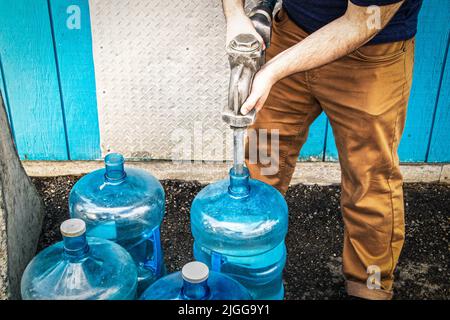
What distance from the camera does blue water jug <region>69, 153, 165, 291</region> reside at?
189cm

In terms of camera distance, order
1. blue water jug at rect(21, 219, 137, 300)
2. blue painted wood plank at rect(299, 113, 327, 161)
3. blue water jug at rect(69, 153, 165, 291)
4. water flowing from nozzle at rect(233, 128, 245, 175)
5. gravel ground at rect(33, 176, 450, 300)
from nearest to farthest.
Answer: blue water jug at rect(21, 219, 137, 300) < water flowing from nozzle at rect(233, 128, 245, 175) < blue water jug at rect(69, 153, 165, 291) < gravel ground at rect(33, 176, 450, 300) < blue painted wood plank at rect(299, 113, 327, 161)

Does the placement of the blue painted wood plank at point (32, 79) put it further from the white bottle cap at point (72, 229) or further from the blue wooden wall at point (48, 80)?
the white bottle cap at point (72, 229)

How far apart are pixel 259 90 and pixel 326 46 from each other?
0.96 ft

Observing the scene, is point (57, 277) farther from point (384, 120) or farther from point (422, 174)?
point (422, 174)

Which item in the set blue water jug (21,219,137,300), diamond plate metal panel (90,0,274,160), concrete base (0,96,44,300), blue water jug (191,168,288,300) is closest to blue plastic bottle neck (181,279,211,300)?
blue water jug (21,219,137,300)

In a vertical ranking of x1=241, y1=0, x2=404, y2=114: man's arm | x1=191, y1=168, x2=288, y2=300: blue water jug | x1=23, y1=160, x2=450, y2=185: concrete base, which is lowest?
x1=23, y1=160, x2=450, y2=185: concrete base

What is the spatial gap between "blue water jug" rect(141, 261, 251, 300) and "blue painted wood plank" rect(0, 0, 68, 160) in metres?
2.05

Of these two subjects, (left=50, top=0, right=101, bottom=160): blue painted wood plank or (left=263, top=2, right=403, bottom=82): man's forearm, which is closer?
(left=263, top=2, right=403, bottom=82): man's forearm

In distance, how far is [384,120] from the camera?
211 centimetres

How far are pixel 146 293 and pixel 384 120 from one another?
1.14 metres

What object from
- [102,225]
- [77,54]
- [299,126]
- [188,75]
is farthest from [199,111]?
[102,225]

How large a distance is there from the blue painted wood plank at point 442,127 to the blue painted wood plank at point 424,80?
0.10ft

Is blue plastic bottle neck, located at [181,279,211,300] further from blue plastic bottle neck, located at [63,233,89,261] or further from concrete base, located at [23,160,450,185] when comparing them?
concrete base, located at [23,160,450,185]
